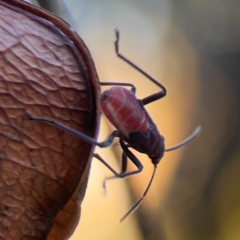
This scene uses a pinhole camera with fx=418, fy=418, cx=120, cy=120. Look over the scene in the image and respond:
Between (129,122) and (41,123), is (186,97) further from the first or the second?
(41,123)

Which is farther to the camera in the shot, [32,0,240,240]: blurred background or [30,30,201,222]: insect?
[32,0,240,240]: blurred background

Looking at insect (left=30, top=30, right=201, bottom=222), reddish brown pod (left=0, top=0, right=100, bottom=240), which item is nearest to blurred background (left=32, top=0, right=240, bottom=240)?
insect (left=30, top=30, right=201, bottom=222)

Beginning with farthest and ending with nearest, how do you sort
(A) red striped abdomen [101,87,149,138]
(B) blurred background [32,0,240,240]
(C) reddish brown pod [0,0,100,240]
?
(B) blurred background [32,0,240,240] → (A) red striped abdomen [101,87,149,138] → (C) reddish brown pod [0,0,100,240]

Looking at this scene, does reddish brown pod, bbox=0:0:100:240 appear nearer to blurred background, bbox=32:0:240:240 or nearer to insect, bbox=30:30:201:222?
insect, bbox=30:30:201:222

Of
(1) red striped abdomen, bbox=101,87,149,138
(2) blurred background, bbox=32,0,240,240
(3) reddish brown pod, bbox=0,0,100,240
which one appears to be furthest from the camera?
(2) blurred background, bbox=32,0,240,240

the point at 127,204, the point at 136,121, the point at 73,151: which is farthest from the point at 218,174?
the point at 73,151

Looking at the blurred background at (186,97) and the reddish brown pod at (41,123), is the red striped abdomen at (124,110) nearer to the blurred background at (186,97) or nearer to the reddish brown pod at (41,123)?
the reddish brown pod at (41,123)
